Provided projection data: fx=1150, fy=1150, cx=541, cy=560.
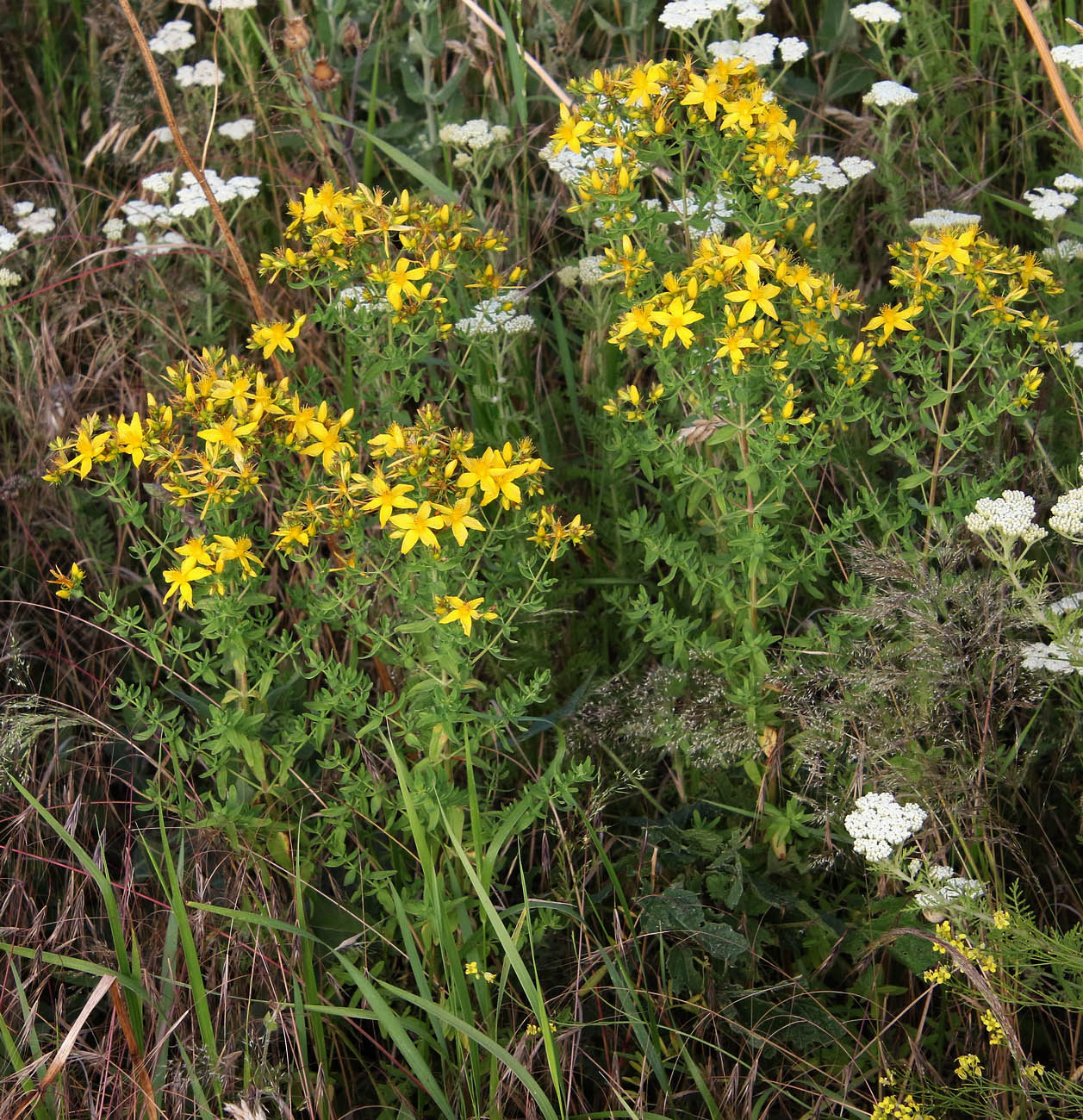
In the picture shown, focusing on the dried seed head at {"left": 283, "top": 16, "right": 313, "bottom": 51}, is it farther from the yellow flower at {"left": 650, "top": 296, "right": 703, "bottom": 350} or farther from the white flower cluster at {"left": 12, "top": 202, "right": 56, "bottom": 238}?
the yellow flower at {"left": 650, "top": 296, "right": 703, "bottom": 350}

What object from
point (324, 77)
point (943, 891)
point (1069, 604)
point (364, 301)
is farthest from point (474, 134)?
point (943, 891)

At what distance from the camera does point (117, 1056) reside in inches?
77.5

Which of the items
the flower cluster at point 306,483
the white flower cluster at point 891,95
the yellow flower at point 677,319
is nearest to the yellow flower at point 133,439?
the flower cluster at point 306,483

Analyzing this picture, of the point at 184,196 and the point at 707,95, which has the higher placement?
the point at 707,95

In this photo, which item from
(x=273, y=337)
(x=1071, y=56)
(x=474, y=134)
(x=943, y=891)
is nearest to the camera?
(x=943, y=891)

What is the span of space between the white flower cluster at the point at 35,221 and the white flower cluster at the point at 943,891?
2.72 meters

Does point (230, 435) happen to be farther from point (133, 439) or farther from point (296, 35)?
point (296, 35)

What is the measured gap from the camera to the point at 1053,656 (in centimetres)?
206

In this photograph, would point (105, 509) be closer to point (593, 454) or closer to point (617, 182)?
point (593, 454)

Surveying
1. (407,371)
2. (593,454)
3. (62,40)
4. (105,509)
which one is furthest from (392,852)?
(62,40)

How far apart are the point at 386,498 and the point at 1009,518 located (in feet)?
3.39

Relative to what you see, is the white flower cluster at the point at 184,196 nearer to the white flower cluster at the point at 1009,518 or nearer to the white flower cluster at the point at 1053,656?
the white flower cluster at the point at 1009,518

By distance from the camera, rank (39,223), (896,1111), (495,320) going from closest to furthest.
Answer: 1. (896,1111)
2. (495,320)
3. (39,223)

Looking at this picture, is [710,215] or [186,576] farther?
[710,215]
